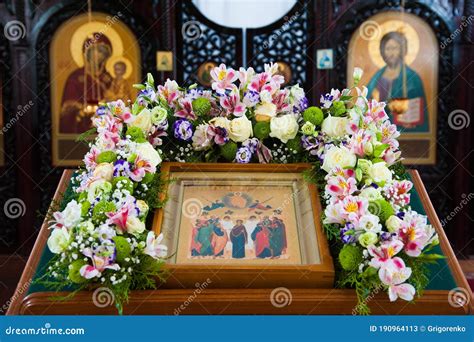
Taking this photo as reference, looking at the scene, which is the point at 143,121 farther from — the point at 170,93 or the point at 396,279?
the point at 396,279

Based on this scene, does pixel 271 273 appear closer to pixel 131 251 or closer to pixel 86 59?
pixel 131 251

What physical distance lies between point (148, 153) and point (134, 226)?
0.26m

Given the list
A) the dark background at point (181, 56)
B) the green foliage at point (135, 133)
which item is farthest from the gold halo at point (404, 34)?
the green foliage at point (135, 133)

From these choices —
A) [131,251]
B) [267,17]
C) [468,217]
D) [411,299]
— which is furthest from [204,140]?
[468,217]

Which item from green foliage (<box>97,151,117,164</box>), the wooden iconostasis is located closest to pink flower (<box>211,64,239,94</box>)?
green foliage (<box>97,151,117,164</box>)

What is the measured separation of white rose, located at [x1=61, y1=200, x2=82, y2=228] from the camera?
136cm

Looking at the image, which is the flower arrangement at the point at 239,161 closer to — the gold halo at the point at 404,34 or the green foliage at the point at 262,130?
the green foliage at the point at 262,130

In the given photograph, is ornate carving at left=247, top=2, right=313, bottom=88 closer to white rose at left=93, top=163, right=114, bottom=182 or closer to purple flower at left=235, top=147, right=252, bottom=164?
purple flower at left=235, top=147, right=252, bottom=164

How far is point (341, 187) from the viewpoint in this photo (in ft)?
4.78

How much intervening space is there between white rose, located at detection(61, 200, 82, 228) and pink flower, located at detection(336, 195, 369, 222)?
55 centimetres

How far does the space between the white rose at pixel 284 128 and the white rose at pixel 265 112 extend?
20mm

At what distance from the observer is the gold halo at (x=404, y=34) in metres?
4.73

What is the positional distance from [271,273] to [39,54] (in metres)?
3.71

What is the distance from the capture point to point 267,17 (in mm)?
4711
